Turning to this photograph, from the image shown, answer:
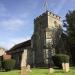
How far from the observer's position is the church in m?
51.2

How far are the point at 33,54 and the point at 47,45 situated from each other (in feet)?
18.9

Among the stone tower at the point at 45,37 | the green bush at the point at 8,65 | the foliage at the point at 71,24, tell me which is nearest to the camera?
the green bush at the point at 8,65

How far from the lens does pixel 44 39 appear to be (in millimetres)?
52875

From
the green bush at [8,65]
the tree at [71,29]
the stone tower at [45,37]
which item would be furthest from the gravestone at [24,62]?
the stone tower at [45,37]

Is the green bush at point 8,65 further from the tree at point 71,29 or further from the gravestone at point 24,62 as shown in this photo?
the gravestone at point 24,62

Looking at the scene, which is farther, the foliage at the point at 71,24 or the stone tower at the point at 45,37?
the stone tower at the point at 45,37

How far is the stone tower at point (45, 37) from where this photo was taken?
51.2 metres

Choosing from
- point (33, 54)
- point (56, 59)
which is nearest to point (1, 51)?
point (33, 54)

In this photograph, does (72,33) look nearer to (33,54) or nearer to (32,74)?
(33,54)

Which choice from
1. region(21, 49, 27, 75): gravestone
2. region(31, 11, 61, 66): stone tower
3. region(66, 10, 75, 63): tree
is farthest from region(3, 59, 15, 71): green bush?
region(21, 49, 27, 75): gravestone

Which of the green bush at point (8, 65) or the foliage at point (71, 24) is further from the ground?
the foliage at point (71, 24)

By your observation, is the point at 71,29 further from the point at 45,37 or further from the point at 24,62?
the point at 24,62

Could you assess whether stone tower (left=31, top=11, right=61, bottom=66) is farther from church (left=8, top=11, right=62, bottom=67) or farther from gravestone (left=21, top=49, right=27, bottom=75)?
gravestone (left=21, top=49, right=27, bottom=75)

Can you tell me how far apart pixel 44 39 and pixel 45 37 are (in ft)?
1.76
